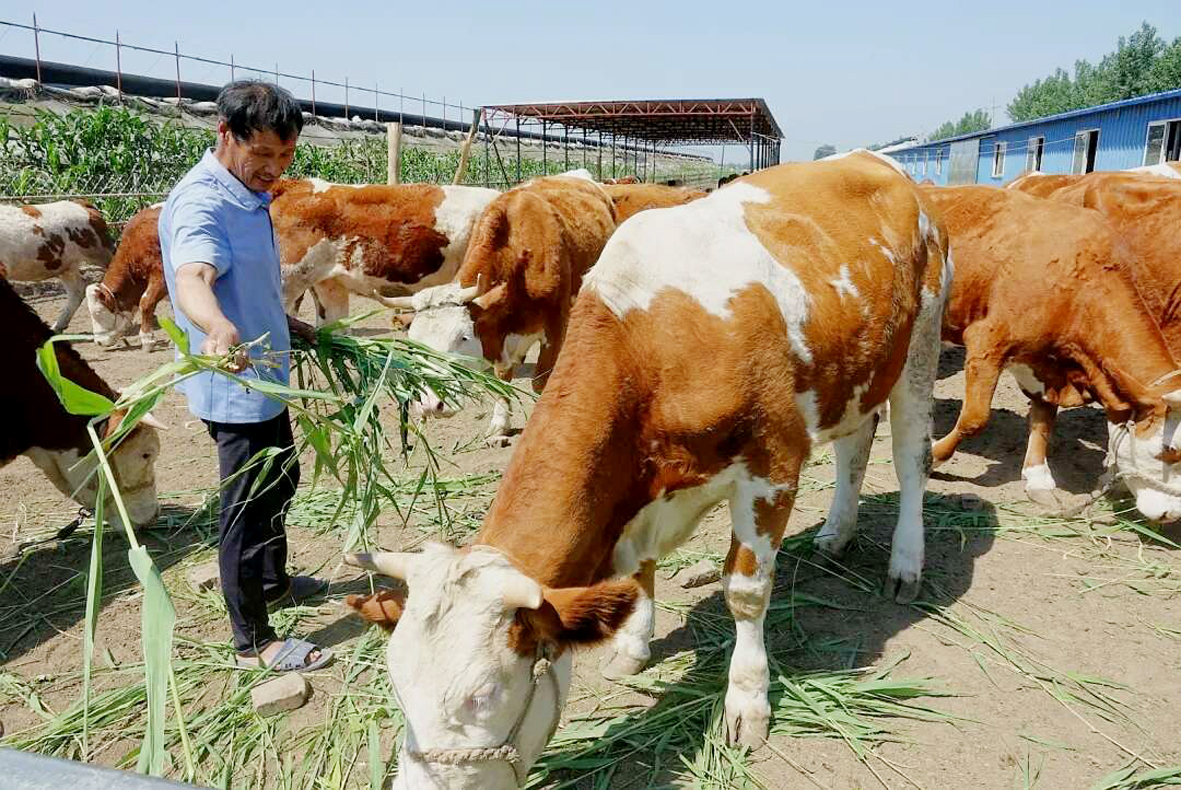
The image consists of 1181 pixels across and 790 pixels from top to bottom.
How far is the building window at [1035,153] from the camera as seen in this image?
29312mm

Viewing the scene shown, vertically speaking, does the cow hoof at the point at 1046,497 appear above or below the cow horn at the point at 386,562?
below

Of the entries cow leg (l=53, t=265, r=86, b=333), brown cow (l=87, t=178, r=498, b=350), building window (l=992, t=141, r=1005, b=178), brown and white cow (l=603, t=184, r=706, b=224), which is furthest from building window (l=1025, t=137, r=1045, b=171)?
cow leg (l=53, t=265, r=86, b=333)

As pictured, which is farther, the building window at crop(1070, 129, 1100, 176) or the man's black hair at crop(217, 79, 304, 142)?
the building window at crop(1070, 129, 1100, 176)

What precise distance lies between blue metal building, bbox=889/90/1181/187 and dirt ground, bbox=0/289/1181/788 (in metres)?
17.7

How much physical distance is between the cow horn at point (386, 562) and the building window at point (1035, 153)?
3243 cm

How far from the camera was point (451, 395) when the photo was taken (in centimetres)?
348

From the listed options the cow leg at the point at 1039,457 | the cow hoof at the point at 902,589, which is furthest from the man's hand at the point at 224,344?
the cow leg at the point at 1039,457

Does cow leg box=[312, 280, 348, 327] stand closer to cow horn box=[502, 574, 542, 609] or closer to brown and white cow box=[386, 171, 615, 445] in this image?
brown and white cow box=[386, 171, 615, 445]

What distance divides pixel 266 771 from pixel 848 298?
3023mm

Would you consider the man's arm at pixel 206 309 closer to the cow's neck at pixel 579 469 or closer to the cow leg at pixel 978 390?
the cow's neck at pixel 579 469

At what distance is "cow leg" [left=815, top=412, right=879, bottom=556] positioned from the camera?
4535 mm

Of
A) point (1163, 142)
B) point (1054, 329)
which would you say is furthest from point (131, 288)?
point (1163, 142)

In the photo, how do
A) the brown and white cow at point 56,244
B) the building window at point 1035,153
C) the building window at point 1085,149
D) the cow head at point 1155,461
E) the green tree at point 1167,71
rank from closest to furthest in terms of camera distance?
the cow head at point 1155,461 < the brown and white cow at point 56,244 < the building window at point 1085,149 < the building window at point 1035,153 < the green tree at point 1167,71

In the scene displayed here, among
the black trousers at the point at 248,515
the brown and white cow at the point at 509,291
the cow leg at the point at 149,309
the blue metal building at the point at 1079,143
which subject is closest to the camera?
the black trousers at the point at 248,515
